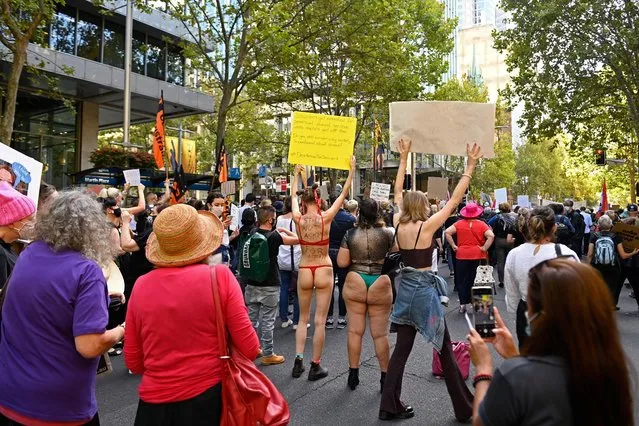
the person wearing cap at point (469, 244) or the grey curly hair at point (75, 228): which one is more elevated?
the grey curly hair at point (75, 228)

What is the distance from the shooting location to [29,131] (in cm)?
1939

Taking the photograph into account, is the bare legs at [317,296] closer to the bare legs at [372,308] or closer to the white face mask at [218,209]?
the bare legs at [372,308]

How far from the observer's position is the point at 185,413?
7.46ft

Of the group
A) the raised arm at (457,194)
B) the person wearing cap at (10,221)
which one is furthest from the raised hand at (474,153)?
the person wearing cap at (10,221)

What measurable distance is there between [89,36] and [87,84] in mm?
2214

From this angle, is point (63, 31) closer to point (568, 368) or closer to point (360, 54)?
point (360, 54)

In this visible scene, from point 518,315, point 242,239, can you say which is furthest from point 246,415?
point 242,239

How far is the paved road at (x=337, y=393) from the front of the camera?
431cm

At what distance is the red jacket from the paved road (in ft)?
7.06

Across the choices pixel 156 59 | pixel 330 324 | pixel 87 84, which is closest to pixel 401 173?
pixel 330 324

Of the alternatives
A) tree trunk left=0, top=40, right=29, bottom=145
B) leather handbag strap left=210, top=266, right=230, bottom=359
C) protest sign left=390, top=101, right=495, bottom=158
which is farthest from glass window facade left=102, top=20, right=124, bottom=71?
leather handbag strap left=210, top=266, right=230, bottom=359

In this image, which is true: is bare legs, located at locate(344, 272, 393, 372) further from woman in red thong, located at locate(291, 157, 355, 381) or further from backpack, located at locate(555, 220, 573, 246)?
backpack, located at locate(555, 220, 573, 246)

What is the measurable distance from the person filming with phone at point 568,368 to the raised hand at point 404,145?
293cm

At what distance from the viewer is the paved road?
4.31 meters
